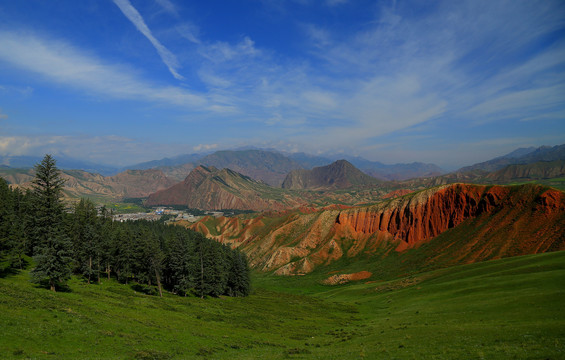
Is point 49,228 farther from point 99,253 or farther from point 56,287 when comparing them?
point 99,253

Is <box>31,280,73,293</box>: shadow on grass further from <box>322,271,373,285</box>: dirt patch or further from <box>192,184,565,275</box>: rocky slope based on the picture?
<box>192,184,565,275</box>: rocky slope

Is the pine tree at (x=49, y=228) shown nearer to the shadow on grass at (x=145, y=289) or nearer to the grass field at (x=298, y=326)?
the grass field at (x=298, y=326)

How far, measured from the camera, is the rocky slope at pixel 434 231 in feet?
328

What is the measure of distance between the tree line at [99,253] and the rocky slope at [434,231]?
8071cm

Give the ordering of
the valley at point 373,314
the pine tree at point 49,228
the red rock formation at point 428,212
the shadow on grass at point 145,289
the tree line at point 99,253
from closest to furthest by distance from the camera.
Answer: the valley at point 373,314
the pine tree at point 49,228
the tree line at point 99,253
the shadow on grass at point 145,289
the red rock formation at point 428,212

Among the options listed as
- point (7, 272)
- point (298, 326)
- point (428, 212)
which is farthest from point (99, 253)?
point (428, 212)

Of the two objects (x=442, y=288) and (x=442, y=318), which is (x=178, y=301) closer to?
(x=442, y=318)

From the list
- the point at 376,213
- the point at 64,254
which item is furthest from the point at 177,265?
the point at 376,213

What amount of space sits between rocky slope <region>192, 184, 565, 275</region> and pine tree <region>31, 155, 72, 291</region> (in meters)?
113

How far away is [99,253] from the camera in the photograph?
6538 cm

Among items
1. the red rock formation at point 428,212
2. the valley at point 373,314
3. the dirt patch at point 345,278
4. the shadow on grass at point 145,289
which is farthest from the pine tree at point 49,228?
the red rock formation at point 428,212

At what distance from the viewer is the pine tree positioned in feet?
129

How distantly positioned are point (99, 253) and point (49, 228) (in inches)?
1151

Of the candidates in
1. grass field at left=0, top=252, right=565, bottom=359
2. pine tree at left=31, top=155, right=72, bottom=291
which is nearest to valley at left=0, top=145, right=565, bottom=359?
grass field at left=0, top=252, right=565, bottom=359
